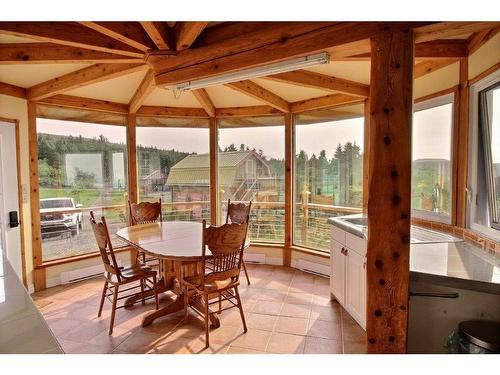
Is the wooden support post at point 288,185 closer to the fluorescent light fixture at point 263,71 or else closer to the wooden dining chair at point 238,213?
the wooden dining chair at point 238,213

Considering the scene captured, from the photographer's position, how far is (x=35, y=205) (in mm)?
3480

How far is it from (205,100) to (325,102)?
1.58m

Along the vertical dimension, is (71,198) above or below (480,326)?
above

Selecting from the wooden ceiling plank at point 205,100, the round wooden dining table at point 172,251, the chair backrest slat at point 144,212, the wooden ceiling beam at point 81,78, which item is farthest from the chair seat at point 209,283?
the wooden ceiling plank at point 205,100

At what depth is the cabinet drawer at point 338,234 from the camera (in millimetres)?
2753

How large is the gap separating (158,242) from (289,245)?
2186 mm

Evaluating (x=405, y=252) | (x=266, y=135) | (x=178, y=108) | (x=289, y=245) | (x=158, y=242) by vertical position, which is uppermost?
(x=178, y=108)

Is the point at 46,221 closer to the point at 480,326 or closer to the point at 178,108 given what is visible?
the point at 178,108

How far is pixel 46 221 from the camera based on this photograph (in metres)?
3.64

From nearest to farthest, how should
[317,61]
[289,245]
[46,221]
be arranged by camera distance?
1. [317,61]
2. [46,221]
3. [289,245]

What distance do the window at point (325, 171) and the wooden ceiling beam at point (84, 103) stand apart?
2.56 metres

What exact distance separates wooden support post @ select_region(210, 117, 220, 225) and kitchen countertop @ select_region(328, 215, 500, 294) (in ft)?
9.75

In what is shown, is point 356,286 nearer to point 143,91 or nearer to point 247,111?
point 247,111
